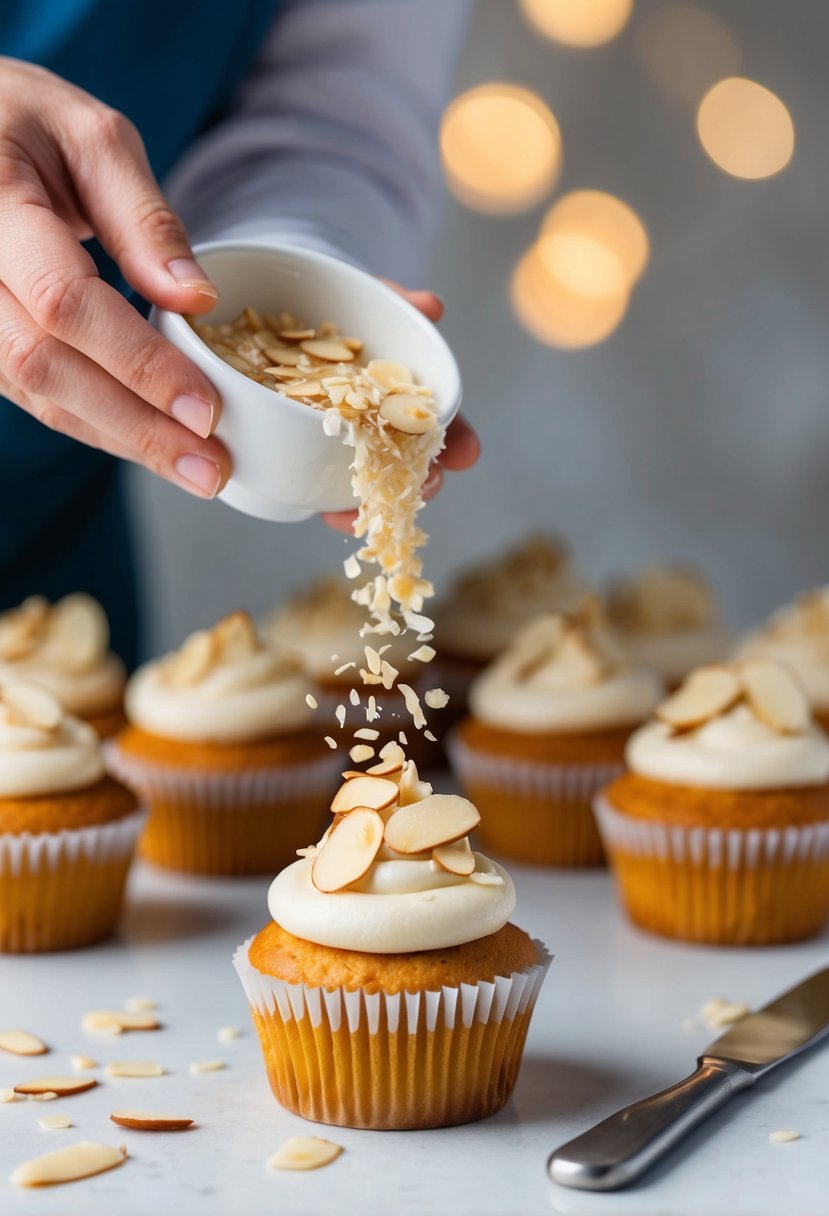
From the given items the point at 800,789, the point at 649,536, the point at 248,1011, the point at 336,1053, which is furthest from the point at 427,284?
the point at 336,1053

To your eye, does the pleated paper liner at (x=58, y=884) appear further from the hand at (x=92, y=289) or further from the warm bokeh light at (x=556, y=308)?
the warm bokeh light at (x=556, y=308)

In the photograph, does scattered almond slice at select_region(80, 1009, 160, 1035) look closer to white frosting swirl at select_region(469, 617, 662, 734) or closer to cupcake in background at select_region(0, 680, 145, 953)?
cupcake in background at select_region(0, 680, 145, 953)

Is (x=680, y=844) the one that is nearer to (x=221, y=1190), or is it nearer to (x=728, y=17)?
(x=221, y=1190)

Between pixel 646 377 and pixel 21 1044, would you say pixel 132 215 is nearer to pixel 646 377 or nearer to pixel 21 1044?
pixel 21 1044

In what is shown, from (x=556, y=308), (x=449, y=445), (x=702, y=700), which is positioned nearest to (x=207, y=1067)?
(x=449, y=445)

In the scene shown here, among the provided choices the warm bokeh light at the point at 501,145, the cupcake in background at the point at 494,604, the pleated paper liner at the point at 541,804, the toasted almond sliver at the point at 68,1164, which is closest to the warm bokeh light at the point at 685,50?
the warm bokeh light at the point at 501,145

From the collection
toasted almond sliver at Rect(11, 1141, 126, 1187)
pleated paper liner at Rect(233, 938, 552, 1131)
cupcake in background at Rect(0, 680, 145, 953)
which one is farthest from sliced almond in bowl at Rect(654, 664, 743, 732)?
toasted almond sliver at Rect(11, 1141, 126, 1187)
